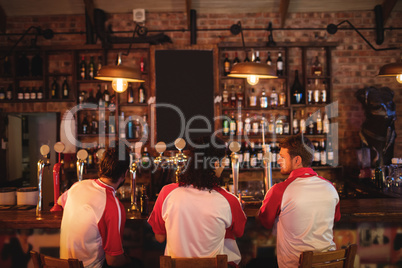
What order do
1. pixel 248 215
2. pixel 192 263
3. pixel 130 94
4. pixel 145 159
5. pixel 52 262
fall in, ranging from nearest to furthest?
pixel 192 263, pixel 52 262, pixel 248 215, pixel 145 159, pixel 130 94

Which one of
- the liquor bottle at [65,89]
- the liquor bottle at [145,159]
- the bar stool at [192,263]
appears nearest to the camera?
the bar stool at [192,263]

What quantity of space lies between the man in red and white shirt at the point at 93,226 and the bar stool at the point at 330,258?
94 centimetres

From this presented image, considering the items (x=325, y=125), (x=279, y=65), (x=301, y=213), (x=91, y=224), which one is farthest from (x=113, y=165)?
(x=325, y=125)

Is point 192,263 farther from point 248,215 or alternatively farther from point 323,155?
point 323,155

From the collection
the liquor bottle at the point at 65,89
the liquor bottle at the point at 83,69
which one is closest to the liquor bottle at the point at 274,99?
the liquor bottle at the point at 83,69

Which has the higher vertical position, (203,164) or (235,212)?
(203,164)

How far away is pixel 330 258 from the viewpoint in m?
1.86

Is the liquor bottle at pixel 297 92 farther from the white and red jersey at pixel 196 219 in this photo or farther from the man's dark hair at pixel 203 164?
the white and red jersey at pixel 196 219

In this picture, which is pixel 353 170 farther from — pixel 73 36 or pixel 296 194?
pixel 73 36

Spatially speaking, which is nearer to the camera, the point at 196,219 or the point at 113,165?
the point at 196,219

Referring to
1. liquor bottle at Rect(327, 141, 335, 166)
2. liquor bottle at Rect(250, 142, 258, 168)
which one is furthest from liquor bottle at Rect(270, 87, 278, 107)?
liquor bottle at Rect(327, 141, 335, 166)

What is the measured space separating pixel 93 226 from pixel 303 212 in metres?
1.12

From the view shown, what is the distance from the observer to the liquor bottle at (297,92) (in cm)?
531

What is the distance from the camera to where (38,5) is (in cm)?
544
